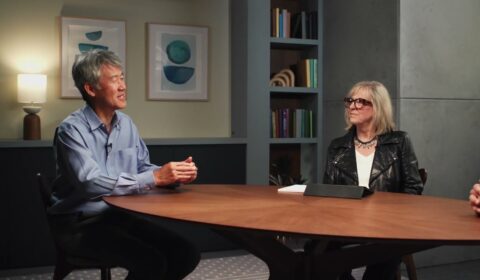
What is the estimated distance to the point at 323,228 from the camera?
Answer: 1635 millimetres

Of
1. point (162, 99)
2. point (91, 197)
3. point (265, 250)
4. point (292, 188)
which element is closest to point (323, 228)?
point (265, 250)

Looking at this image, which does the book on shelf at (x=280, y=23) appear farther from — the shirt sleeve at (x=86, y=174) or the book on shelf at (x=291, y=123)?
the shirt sleeve at (x=86, y=174)

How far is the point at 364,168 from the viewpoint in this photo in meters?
3.03

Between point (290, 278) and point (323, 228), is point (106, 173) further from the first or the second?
point (323, 228)

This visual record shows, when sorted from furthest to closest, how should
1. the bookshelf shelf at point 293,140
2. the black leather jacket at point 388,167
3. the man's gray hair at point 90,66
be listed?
the bookshelf shelf at point 293,140
the black leather jacket at point 388,167
the man's gray hair at point 90,66

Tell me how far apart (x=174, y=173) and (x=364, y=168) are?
1133 mm

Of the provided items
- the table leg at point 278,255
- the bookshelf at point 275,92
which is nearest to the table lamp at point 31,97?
the bookshelf at point 275,92

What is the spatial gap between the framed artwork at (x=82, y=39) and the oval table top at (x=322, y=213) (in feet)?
8.41

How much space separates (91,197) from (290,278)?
88 cm

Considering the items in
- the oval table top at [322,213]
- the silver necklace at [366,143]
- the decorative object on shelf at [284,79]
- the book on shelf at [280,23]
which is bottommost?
the oval table top at [322,213]

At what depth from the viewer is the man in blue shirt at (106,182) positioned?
231 cm

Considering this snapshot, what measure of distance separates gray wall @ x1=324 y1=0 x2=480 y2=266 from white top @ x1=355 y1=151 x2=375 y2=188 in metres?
1.32

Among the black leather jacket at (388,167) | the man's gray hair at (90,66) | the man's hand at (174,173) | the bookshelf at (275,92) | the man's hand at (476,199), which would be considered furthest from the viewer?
the bookshelf at (275,92)

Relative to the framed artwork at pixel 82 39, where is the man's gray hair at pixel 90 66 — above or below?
below
